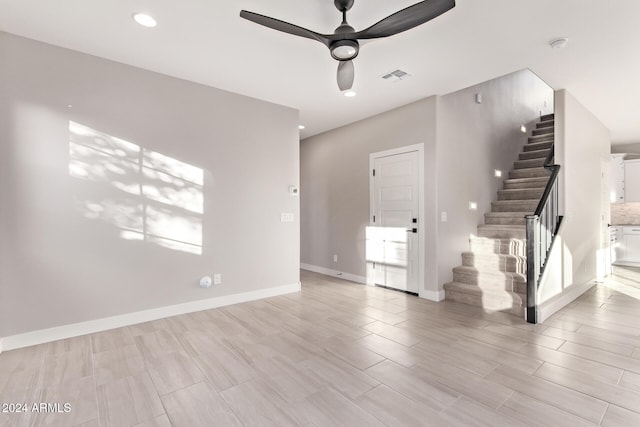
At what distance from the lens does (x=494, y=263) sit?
4.17m

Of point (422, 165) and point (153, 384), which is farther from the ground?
point (422, 165)

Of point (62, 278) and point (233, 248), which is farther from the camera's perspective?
point (233, 248)

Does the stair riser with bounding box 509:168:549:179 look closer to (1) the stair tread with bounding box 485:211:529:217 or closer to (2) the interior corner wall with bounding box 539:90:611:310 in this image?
(2) the interior corner wall with bounding box 539:90:611:310

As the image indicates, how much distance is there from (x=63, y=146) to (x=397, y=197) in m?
4.12

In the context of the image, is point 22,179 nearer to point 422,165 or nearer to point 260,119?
point 260,119

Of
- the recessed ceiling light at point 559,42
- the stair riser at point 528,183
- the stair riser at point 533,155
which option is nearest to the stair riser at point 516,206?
the stair riser at point 528,183

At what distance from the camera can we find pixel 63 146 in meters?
2.96

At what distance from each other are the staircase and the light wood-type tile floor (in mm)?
349

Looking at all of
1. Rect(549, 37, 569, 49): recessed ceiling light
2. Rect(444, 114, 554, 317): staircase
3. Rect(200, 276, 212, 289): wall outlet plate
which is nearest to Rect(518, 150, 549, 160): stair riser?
Rect(444, 114, 554, 317): staircase

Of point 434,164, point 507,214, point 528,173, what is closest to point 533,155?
point 528,173

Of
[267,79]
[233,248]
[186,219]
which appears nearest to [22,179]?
[186,219]

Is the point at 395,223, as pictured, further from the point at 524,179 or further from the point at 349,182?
the point at 524,179

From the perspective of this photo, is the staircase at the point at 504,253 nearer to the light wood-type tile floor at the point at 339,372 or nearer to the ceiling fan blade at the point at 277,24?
the light wood-type tile floor at the point at 339,372

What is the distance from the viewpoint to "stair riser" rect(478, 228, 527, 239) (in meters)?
4.39
